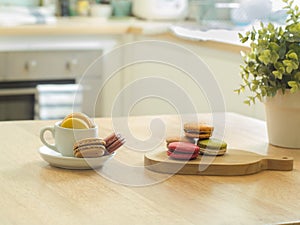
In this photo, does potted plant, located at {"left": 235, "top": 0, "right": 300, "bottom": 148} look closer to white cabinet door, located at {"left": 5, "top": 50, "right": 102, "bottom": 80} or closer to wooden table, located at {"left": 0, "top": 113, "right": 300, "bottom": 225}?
wooden table, located at {"left": 0, "top": 113, "right": 300, "bottom": 225}

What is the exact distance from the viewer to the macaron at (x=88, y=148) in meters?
1.51

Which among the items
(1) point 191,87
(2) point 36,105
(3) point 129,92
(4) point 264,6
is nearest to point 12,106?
(2) point 36,105

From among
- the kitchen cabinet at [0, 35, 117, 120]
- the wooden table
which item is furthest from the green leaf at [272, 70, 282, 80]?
the kitchen cabinet at [0, 35, 117, 120]

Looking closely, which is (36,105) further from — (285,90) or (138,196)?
(138,196)

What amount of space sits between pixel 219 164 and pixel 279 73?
33cm

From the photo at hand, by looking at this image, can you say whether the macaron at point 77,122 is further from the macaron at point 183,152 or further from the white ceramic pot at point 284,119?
the white ceramic pot at point 284,119

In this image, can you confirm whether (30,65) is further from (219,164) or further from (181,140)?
(219,164)

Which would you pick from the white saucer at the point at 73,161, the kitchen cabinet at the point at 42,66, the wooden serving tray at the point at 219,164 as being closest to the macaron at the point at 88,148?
the white saucer at the point at 73,161

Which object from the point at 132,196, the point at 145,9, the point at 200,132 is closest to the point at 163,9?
the point at 145,9

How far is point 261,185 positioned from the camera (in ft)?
4.75

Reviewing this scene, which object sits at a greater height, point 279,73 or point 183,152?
point 279,73

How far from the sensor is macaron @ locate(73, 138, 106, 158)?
4.96ft

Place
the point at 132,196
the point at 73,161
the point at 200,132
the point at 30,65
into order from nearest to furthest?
the point at 132,196 < the point at 73,161 < the point at 200,132 < the point at 30,65

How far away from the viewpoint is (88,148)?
151cm
